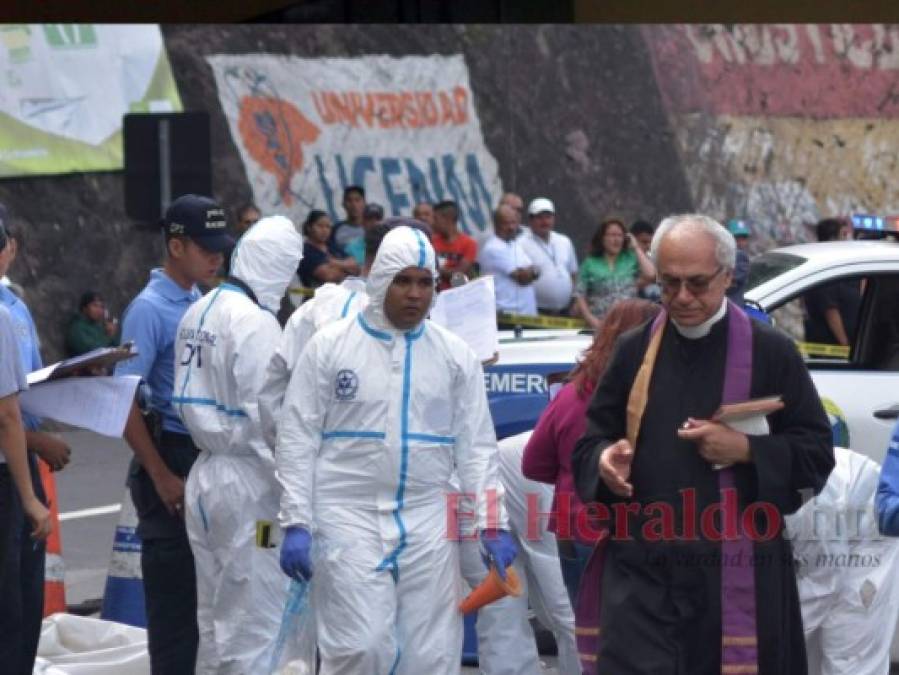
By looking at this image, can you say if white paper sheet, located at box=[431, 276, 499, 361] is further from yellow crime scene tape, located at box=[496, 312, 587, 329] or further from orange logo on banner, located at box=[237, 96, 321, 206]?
orange logo on banner, located at box=[237, 96, 321, 206]

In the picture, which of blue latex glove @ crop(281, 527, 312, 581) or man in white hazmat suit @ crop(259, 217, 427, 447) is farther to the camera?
man in white hazmat suit @ crop(259, 217, 427, 447)

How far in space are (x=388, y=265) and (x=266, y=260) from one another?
4.19 feet

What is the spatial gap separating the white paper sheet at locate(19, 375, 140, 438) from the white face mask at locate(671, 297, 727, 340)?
2.62 meters

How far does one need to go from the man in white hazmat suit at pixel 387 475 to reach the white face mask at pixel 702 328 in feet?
4.58

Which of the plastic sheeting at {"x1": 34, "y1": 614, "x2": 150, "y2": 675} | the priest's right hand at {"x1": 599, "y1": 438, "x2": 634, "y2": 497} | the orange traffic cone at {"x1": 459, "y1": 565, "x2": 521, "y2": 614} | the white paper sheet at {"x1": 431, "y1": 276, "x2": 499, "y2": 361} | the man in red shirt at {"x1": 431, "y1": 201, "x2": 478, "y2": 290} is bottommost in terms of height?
the plastic sheeting at {"x1": 34, "y1": 614, "x2": 150, "y2": 675}

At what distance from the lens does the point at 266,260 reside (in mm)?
7828

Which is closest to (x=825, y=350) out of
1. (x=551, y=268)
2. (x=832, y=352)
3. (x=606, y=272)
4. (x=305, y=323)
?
(x=832, y=352)

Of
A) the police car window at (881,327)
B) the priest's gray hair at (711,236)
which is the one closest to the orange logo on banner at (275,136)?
the police car window at (881,327)

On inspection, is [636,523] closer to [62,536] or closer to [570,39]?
[62,536]

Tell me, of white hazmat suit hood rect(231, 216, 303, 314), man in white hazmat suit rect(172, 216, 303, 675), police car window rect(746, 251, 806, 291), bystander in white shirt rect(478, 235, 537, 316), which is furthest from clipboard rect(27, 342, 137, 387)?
bystander in white shirt rect(478, 235, 537, 316)

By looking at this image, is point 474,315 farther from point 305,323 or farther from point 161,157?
point 161,157

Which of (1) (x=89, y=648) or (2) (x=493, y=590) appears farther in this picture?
(1) (x=89, y=648)

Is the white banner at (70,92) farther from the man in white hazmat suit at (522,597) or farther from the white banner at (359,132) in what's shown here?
the man in white hazmat suit at (522,597)

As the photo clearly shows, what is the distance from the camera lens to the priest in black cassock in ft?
17.4
